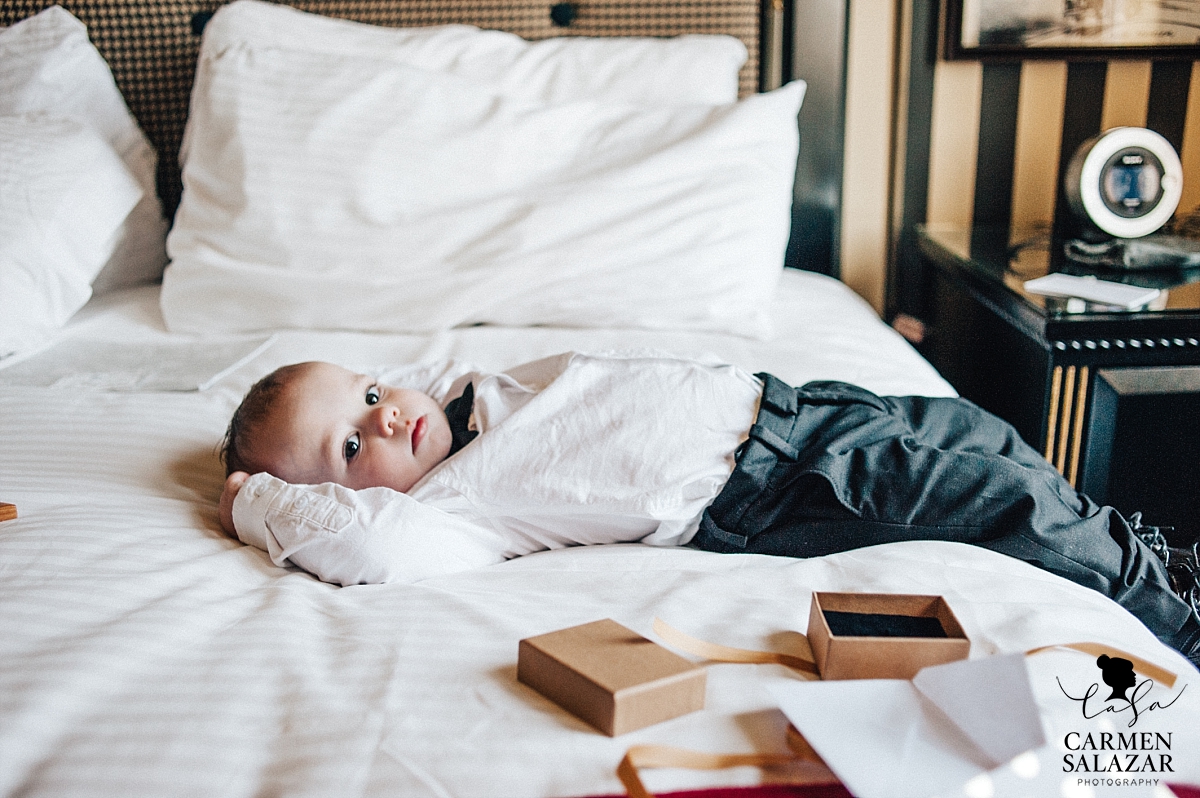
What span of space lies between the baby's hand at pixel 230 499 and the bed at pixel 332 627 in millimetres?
24

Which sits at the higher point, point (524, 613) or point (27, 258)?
point (27, 258)

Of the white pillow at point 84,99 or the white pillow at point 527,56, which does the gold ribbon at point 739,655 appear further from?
the white pillow at point 84,99

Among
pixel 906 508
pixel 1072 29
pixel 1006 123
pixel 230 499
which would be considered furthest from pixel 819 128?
pixel 230 499

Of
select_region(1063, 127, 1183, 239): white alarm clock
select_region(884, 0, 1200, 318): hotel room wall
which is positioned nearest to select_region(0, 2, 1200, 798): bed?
select_region(1063, 127, 1183, 239): white alarm clock

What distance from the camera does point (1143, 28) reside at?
1.89 m

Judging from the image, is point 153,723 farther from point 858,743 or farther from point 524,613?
point 858,743

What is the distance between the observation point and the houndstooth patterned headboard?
1815 millimetres

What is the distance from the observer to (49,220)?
4.81ft

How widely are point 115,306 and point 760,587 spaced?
1.39 meters

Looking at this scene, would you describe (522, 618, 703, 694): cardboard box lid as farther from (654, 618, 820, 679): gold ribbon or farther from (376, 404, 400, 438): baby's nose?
(376, 404, 400, 438): baby's nose

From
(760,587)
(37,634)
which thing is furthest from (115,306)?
(760,587)

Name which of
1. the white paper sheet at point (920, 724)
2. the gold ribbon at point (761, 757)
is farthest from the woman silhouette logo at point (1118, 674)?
the white paper sheet at point (920, 724)

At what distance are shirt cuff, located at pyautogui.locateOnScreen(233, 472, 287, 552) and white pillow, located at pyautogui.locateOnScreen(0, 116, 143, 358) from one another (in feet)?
2.32

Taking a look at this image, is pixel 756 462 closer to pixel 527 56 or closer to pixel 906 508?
pixel 906 508
